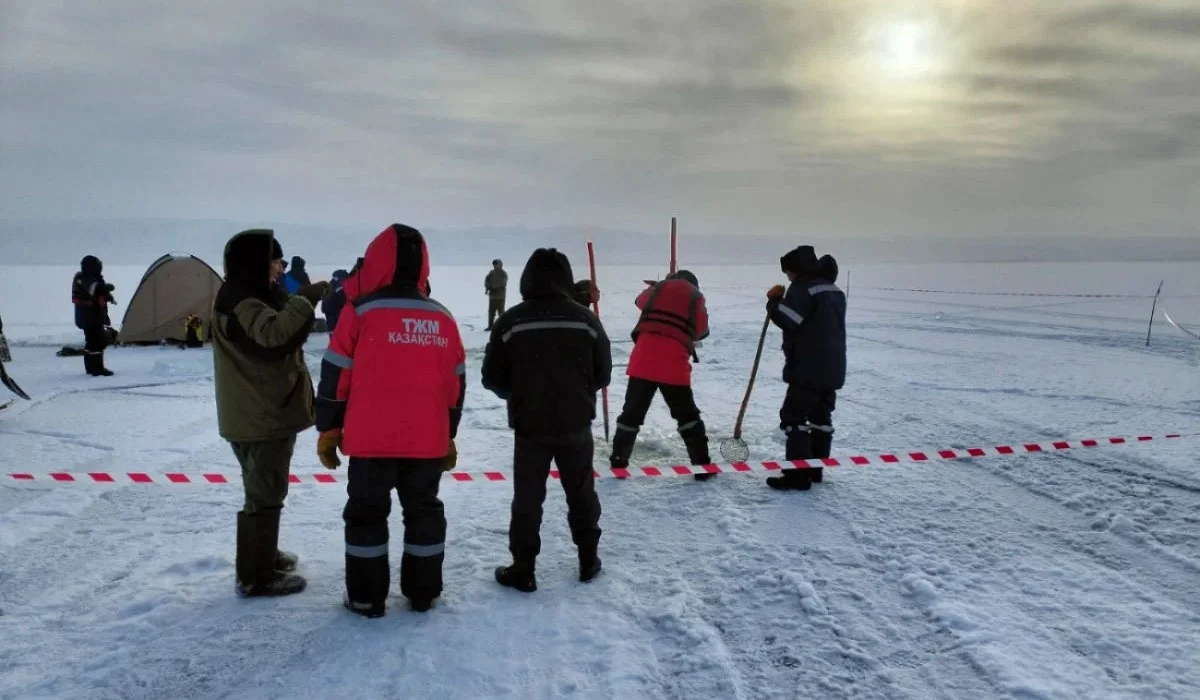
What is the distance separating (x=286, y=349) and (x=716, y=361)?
1051cm

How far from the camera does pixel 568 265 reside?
3996 millimetres

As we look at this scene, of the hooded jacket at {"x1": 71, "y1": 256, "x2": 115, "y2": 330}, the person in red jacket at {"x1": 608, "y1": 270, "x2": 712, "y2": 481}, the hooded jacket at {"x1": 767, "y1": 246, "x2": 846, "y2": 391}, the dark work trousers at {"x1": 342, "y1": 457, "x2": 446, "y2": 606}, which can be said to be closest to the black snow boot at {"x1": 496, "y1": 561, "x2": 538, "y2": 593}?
the dark work trousers at {"x1": 342, "y1": 457, "x2": 446, "y2": 606}

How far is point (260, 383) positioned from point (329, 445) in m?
0.55

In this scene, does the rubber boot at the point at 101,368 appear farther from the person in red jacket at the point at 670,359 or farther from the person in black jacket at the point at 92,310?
the person in red jacket at the point at 670,359

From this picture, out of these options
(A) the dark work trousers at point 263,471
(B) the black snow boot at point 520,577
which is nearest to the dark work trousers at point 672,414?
(B) the black snow boot at point 520,577

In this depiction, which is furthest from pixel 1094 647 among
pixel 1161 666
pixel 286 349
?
pixel 286 349

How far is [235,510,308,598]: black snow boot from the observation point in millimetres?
3799

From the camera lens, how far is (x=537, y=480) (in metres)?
3.96

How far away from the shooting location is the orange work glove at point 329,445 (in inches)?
137

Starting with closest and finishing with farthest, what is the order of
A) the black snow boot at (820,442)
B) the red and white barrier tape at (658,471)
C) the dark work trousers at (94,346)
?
the red and white barrier tape at (658,471)
the black snow boot at (820,442)
the dark work trousers at (94,346)

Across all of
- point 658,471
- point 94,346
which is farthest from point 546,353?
point 94,346

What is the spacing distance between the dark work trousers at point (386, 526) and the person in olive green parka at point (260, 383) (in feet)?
1.66

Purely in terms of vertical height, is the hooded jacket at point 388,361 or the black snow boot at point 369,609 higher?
the hooded jacket at point 388,361

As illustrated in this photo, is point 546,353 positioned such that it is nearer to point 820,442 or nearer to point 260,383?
point 260,383
